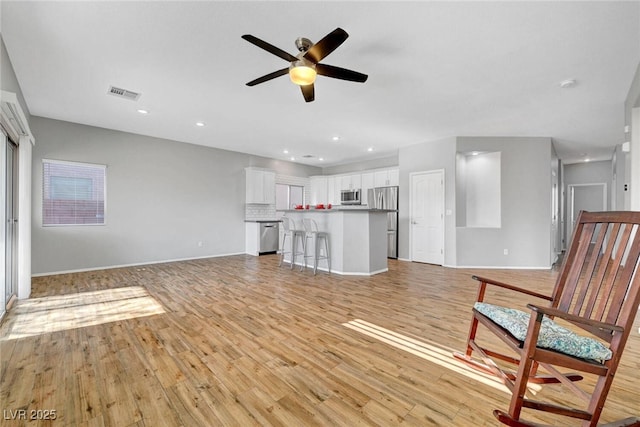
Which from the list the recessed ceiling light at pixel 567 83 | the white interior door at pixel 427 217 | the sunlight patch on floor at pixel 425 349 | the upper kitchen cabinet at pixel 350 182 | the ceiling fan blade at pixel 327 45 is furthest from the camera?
the upper kitchen cabinet at pixel 350 182

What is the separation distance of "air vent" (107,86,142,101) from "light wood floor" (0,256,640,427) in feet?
8.73

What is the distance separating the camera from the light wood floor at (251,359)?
1534mm

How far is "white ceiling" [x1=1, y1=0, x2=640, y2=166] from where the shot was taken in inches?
86.0

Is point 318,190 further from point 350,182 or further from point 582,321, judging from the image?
point 582,321

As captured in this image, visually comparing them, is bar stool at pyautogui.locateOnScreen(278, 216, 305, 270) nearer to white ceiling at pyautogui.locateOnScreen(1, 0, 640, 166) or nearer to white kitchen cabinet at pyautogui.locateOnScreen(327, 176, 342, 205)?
white ceiling at pyautogui.locateOnScreen(1, 0, 640, 166)

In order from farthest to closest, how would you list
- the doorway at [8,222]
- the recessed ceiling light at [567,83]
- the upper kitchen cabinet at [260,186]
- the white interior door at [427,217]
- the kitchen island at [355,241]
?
the upper kitchen cabinet at [260,186] → the white interior door at [427,217] → the kitchen island at [355,241] → the recessed ceiling light at [567,83] → the doorway at [8,222]

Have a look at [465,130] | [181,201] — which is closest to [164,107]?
[181,201]

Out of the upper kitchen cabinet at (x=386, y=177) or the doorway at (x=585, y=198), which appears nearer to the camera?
the upper kitchen cabinet at (x=386, y=177)

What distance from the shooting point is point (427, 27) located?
2.34 meters

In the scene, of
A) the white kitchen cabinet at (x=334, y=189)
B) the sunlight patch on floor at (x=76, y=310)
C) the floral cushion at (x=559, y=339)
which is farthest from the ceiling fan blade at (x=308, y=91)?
the white kitchen cabinet at (x=334, y=189)

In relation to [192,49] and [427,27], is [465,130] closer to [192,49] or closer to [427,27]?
[427,27]

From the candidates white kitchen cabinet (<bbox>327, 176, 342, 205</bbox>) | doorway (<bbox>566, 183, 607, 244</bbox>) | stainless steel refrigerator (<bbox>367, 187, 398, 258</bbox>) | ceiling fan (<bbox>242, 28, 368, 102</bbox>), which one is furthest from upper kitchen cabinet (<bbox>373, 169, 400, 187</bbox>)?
doorway (<bbox>566, 183, 607, 244</bbox>)

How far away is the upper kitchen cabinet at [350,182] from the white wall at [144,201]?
262 cm

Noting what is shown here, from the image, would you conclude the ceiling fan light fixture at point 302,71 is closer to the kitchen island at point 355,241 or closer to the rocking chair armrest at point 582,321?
the rocking chair armrest at point 582,321
